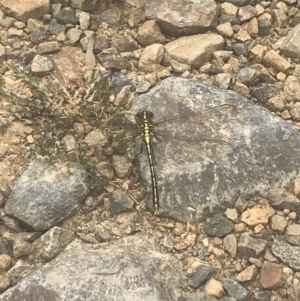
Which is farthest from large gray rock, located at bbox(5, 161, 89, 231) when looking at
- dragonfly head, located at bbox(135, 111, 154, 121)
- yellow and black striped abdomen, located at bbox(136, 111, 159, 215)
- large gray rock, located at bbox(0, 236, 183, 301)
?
dragonfly head, located at bbox(135, 111, 154, 121)

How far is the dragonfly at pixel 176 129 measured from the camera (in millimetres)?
3930

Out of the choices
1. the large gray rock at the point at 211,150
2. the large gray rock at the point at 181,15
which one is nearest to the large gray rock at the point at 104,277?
the large gray rock at the point at 211,150

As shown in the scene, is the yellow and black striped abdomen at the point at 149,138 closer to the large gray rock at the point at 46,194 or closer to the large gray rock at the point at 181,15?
the large gray rock at the point at 46,194

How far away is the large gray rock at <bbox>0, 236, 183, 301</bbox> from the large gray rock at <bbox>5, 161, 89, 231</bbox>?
26 cm

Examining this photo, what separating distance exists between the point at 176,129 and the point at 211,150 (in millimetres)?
288

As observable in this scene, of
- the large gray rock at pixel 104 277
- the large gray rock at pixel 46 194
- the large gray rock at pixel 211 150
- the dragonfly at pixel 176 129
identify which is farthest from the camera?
the dragonfly at pixel 176 129

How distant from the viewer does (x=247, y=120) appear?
405cm

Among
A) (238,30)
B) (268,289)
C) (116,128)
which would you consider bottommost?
(268,289)

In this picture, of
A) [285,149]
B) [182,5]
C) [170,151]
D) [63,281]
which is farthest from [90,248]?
[182,5]

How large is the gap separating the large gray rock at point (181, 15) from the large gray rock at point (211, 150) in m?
0.54

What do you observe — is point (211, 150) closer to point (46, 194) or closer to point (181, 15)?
point (46, 194)

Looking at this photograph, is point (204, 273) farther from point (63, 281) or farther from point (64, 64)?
point (64, 64)

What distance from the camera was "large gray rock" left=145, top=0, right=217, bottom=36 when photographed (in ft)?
15.0

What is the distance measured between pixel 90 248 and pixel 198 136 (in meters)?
1.06
